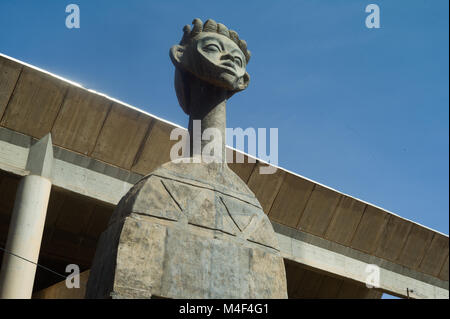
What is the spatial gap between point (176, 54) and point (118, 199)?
723 cm

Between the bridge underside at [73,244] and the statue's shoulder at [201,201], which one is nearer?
the statue's shoulder at [201,201]

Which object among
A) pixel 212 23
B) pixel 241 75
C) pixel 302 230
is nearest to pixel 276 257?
pixel 241 75

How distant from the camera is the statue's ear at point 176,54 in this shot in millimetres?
5445

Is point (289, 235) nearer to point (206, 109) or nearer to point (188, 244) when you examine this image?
point (206, 109)

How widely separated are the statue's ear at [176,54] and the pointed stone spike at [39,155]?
665cm

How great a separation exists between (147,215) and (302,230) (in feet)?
36.6

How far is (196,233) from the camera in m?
4.38

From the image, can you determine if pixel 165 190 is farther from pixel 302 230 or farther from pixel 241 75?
pixel 302 230

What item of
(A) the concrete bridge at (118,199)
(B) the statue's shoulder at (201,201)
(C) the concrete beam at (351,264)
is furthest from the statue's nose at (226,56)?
(C) the concrete beam at (351,264)

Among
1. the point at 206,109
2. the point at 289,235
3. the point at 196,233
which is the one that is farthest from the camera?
the point at 289,235

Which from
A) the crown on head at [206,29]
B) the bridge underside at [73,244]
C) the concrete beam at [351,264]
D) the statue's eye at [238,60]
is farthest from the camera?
the concrete beam at [351,264]

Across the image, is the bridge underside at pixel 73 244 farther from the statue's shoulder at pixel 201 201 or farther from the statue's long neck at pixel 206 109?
the statue's shoulder at pixel 201 201

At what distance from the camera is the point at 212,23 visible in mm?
5605

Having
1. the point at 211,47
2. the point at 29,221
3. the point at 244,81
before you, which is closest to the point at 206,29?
the point at 211,47
